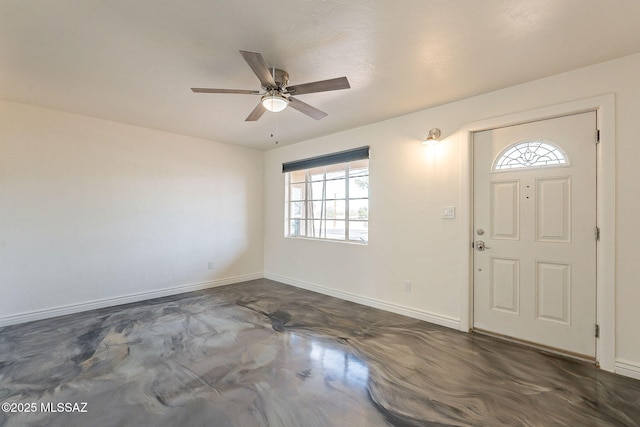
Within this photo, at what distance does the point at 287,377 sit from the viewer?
6.90ft

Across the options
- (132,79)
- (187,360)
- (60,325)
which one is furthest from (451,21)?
(60,325)

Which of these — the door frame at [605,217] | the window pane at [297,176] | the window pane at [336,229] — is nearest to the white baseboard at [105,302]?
the window pane at [336,229]

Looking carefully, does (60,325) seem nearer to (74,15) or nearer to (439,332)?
(74,15)

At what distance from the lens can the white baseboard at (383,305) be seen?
307 centimetres

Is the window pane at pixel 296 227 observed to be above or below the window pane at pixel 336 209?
below

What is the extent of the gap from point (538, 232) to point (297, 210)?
11.5 feet

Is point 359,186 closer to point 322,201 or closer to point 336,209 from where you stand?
point 336,209

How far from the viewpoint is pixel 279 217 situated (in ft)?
16.9

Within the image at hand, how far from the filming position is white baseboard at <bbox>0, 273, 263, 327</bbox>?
3.11m

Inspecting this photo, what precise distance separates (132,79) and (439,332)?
12.9ft

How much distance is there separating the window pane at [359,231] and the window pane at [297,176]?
1348mm

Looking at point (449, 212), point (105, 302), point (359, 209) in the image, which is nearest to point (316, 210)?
point (359, 209)

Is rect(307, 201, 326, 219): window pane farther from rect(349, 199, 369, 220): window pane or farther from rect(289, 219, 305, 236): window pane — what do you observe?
rect(349, 199, 369, 220): window pane

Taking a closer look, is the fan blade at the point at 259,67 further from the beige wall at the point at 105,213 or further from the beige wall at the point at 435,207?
the beige wall at the point at 105,213
